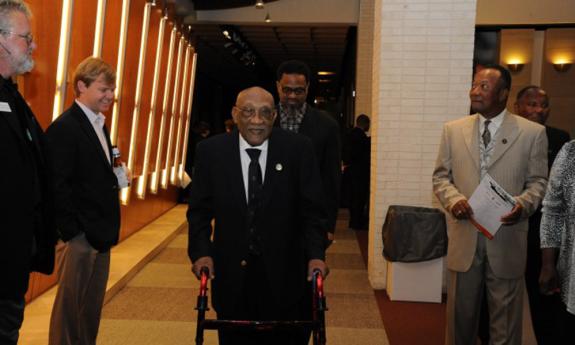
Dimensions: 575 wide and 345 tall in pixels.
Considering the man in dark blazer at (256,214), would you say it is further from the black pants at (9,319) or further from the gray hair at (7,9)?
the gray hair at (7,9)

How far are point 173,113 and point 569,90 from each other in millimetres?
7206

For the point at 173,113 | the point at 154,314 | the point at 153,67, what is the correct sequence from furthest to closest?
1. the point at 173,113
2. the point at 153,67
3. the point at 154,314

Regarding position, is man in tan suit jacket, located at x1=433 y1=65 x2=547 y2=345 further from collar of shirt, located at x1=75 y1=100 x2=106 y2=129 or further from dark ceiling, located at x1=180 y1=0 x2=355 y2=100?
dark ceiling, located at x1=180 y1=0 x2=355 y2=100

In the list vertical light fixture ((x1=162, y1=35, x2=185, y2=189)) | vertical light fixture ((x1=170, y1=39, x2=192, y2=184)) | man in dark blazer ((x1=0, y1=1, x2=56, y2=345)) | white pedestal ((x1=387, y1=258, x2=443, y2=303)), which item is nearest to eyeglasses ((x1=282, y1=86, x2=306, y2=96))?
man in dark blazer ((x1=0, y1=1, x2=56, y2=345))

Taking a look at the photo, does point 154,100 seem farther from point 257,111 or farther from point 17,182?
point 17,182

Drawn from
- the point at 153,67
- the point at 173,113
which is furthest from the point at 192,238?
the point at 173,113

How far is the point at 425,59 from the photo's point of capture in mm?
5855

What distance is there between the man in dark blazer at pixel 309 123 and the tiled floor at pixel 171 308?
1.34 metres

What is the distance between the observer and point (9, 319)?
2.34 metres

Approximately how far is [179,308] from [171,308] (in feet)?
0.23

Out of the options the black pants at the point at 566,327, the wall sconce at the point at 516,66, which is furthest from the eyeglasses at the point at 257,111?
the wall sconce at the point at 516,66

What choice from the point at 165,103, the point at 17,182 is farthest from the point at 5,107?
the point at 165,103

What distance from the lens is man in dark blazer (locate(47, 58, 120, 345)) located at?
131 inches

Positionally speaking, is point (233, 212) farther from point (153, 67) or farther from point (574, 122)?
point (574, 122)
